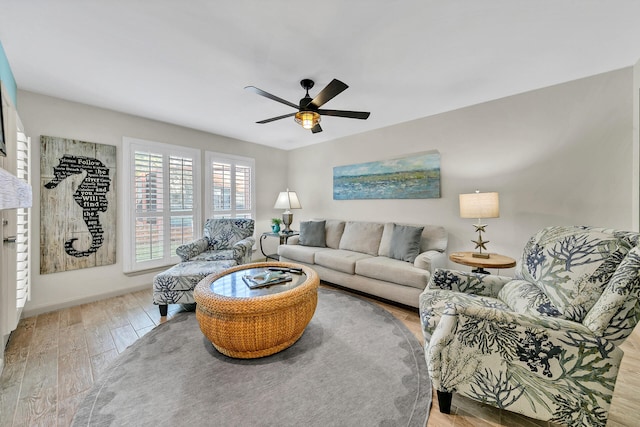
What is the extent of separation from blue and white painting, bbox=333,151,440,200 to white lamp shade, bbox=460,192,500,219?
0.74m

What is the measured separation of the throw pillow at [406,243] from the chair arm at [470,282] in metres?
0.91

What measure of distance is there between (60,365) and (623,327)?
3.33 metres

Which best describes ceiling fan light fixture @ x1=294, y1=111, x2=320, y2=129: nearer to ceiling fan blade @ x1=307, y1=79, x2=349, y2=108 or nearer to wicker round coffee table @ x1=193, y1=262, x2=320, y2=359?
ceiling fan blade @ x1=307, y1=79, x2=349, y2=108

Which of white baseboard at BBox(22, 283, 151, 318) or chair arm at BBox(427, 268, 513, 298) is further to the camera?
white baseboard at BBox(22, 283, 151, 318)

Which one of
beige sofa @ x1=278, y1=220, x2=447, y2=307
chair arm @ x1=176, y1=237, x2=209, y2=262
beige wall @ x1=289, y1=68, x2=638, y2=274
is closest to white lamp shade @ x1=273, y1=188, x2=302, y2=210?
beige sofa @ x1=278, y1=220, x2=447, y2=307

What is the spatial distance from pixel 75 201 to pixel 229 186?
1.97m

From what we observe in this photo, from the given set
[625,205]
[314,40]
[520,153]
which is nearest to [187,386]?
[314,40]

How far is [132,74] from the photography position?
7.43ft

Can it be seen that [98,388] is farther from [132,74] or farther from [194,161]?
[194,161]

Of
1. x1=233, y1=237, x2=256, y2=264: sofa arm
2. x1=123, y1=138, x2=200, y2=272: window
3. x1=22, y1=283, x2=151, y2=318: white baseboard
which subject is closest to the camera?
x1=22, y1=283, x2=151, y2=318: white baseboard

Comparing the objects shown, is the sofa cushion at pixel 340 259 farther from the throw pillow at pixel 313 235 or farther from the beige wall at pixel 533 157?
the beige wall at pixel 533 157

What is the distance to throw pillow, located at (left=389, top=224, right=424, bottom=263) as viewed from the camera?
297 centimetres

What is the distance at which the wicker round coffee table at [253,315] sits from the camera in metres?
1.69

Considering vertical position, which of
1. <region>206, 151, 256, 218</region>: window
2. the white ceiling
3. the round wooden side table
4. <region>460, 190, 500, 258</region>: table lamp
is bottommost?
the round wooden side table
